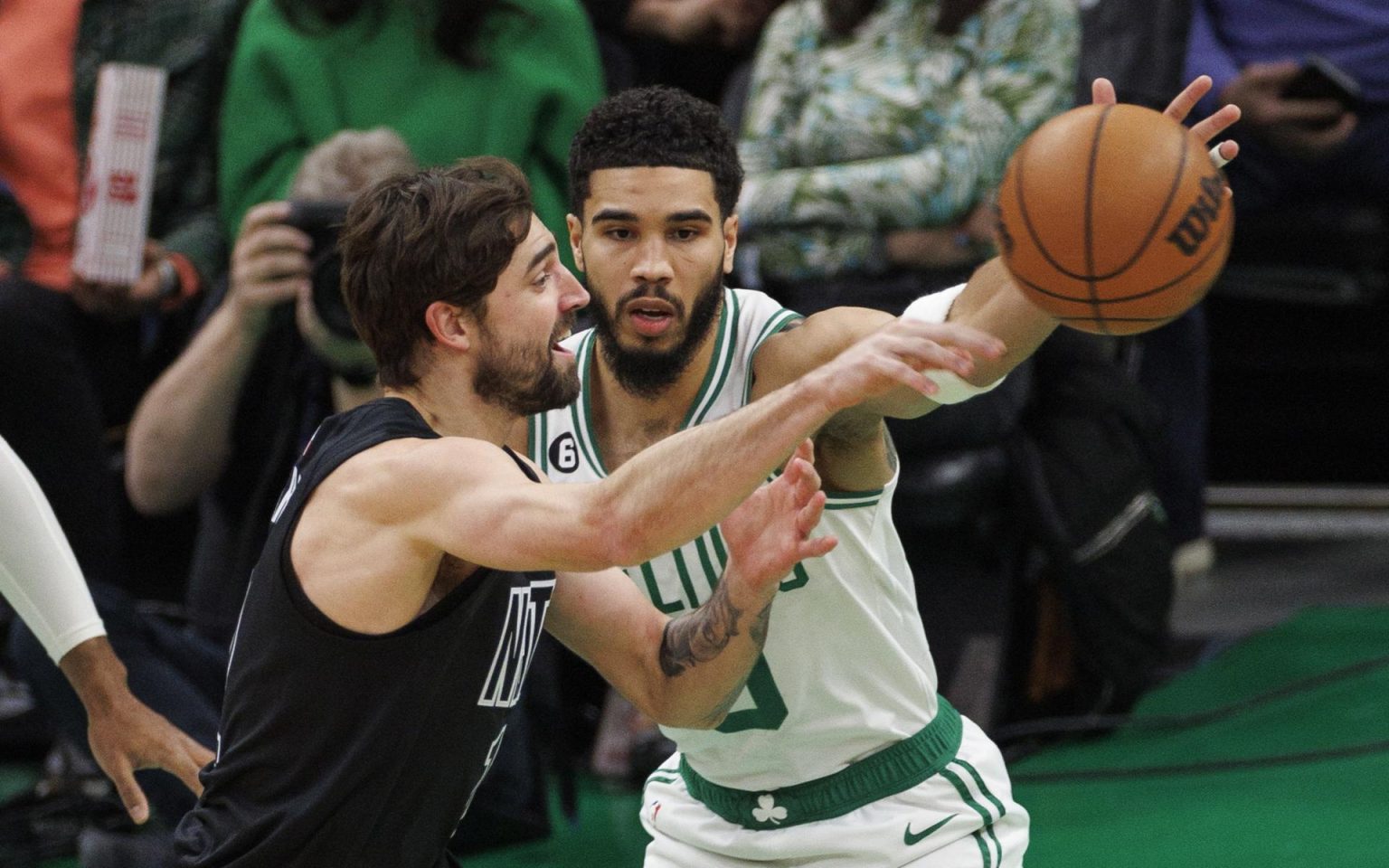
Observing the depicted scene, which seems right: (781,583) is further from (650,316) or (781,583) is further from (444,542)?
(444,542)

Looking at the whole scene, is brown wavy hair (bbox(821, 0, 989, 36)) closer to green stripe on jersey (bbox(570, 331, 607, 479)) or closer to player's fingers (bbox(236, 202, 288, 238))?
player's fingers (bbox(236, 202, 288, 238))

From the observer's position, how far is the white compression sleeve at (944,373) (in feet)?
8.66

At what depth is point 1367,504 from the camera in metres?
6.73

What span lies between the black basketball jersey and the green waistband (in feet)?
2.04

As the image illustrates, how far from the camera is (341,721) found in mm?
2588

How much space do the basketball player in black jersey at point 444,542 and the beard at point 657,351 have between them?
330 millimetres

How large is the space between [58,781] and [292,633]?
2481 millimetres

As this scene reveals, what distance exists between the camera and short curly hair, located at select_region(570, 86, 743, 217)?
3303 mm

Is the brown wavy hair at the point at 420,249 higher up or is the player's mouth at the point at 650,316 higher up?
the brown wavy hair at the point at 420,249

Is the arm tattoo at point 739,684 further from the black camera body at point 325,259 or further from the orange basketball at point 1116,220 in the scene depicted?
the black camera body at point 325,259

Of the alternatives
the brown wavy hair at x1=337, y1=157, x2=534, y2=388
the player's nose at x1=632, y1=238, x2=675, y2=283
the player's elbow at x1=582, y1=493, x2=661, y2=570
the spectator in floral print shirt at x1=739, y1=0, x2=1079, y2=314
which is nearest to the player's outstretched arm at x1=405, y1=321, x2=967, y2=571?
the player's elbow at x1=582, y1=493, x2=661, y2=570

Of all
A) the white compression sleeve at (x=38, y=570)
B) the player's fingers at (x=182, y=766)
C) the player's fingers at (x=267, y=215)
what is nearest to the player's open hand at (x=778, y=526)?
the player's fingers at (x=182, y=766)

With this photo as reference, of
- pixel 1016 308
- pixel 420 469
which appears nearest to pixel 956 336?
pixel 1016 308

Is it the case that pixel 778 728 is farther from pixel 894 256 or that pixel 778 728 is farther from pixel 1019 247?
pixel 894 256
